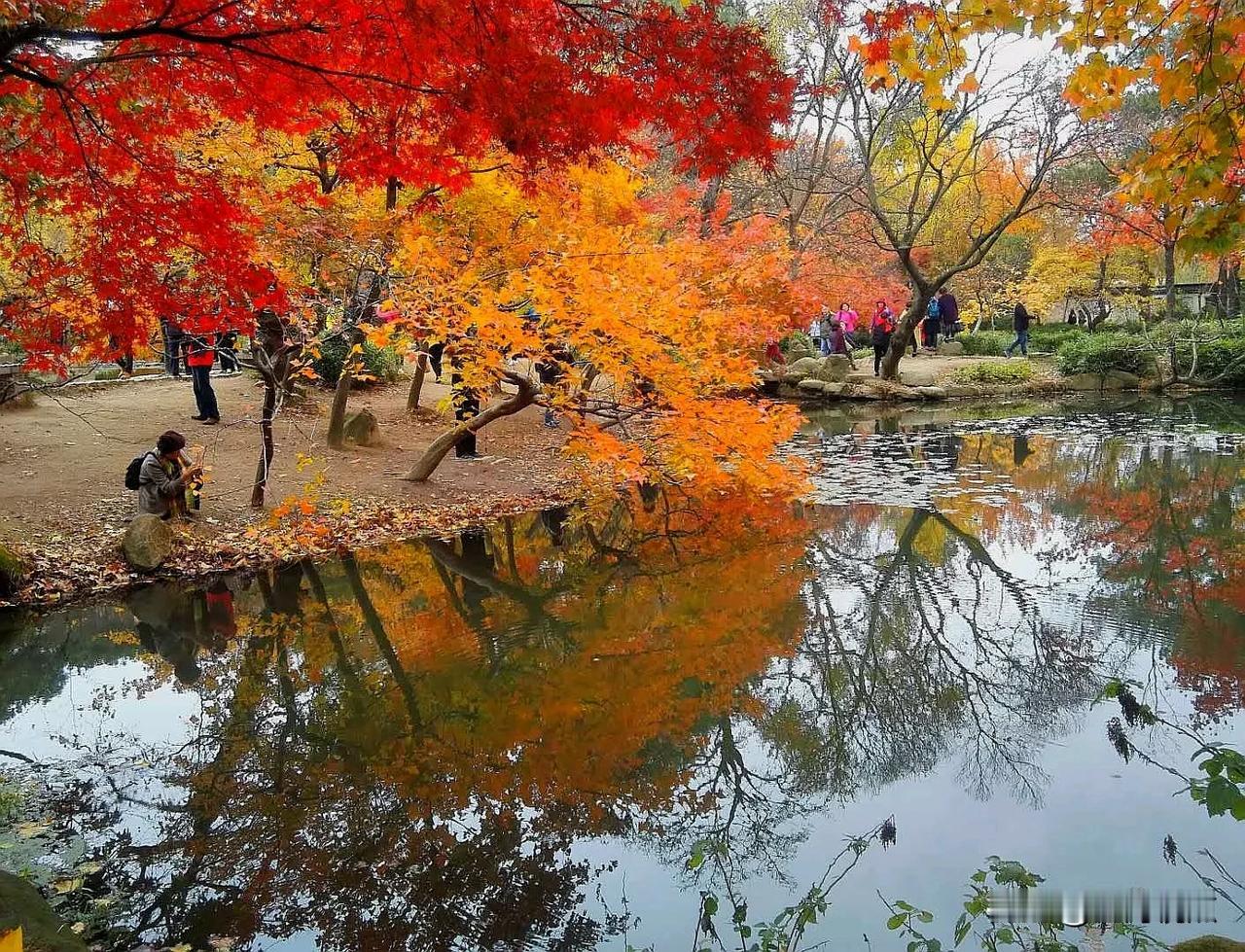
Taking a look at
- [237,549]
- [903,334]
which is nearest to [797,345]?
[903,334]

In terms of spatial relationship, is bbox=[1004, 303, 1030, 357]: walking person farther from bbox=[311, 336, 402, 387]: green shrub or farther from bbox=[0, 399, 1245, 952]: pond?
bbox=[311, 336, 402, 387]: green shrub

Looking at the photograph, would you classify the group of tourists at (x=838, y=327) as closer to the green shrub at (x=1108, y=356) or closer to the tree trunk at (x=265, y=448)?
the green shrub at (x=1108, y=356)

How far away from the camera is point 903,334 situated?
16859 mm

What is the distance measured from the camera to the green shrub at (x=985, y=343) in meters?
21.8

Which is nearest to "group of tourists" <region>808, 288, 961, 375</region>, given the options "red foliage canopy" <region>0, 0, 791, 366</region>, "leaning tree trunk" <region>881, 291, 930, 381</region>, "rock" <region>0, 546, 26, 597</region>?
"leaning tree trunk" <region>881, 291, 930, 381</region>

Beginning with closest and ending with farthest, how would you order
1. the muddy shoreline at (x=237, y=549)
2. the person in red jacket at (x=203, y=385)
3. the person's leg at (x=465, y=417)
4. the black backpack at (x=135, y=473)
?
the muddy shoreline at (x=237, y=549), the black backpack at (x=135, y=473), the person's leg at (x=465, y=417), the person in red jacket at (x=203, y=385)

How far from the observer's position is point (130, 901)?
304 centimetres

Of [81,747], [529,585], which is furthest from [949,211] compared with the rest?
[81,747]

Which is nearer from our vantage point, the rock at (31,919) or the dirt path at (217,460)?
the rock at (31,919)

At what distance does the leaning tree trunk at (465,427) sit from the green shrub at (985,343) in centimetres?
1685

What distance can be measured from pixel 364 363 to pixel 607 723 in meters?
8.61

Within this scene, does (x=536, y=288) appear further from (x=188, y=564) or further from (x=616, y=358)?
(x=188, y=564)

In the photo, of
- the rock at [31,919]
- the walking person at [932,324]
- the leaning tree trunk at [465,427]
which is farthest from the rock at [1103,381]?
the rock at [31,919]

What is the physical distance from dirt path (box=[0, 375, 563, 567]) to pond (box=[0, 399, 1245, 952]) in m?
1.16
